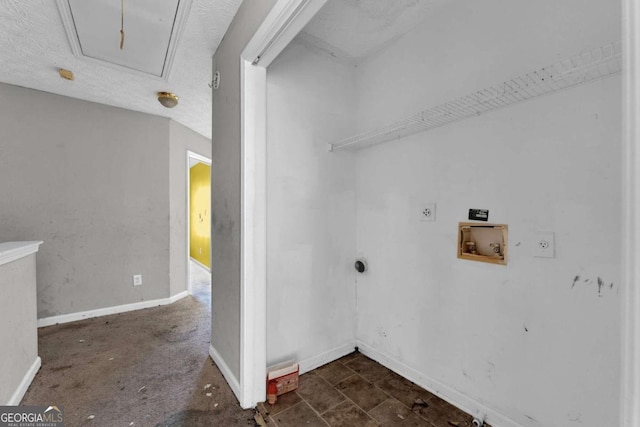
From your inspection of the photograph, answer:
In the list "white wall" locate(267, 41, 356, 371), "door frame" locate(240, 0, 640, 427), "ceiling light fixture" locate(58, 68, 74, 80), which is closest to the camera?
"door frame" locate(240, 0, 640, 427)

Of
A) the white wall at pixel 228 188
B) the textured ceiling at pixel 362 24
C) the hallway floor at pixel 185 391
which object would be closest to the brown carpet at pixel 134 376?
the hallway floor at pixel 185 391

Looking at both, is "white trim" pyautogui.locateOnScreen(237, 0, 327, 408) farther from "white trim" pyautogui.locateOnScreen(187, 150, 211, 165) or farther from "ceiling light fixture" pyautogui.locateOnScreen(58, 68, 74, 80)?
"white trim" pyautogui.locateOnScreen(187, 150, 211, 165)

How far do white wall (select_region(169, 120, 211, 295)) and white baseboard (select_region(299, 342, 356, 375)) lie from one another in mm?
2308

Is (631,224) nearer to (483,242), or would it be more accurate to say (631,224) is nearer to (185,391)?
(483,242)

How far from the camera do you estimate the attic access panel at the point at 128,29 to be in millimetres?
1655

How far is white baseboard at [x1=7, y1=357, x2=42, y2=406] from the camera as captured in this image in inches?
60.2

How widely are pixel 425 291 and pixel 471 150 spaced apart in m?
0.90

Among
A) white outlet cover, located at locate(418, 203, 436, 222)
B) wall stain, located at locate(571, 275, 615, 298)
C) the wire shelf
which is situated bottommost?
wall stain, located at locate(571, 275, 615, 298)

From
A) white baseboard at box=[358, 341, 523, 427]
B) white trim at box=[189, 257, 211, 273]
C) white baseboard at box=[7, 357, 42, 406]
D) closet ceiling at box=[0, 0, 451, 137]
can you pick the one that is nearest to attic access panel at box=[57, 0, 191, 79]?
closet ceiling at box=[0, 0, 451, 137]

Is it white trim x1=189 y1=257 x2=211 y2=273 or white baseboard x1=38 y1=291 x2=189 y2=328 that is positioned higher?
white baseboard x1=38 y1=291 x2=189 y2=328

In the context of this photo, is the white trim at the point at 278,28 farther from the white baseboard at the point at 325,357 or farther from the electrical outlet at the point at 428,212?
the white baseboard at the point at 325,357

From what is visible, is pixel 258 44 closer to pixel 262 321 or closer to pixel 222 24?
pixel 222 24

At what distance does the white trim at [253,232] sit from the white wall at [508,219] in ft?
2.93

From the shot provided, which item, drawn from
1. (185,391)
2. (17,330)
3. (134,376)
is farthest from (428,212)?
(17,330)
